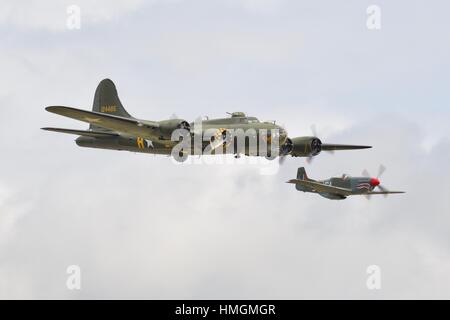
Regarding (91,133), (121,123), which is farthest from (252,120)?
(91,133)

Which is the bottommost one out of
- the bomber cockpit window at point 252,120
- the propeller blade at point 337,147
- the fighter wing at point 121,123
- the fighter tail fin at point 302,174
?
the fighter tail fin at point 302,174

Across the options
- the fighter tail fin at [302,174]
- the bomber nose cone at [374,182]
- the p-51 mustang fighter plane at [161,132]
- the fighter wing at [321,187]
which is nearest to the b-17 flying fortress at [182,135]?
the p-51 mustang fighter plane at [161,132]

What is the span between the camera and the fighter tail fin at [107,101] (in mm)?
56906

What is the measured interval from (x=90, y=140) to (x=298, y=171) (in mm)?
22935

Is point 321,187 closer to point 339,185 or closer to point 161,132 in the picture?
point 339,185

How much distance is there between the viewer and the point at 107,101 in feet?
188

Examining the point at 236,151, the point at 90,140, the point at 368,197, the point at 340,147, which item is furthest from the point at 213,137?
the point at 368,197

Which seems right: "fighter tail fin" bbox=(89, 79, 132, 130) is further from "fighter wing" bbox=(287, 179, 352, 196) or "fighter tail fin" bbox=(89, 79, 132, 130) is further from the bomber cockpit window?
"fighter wing" bbox=(287, 179, 352, 196)

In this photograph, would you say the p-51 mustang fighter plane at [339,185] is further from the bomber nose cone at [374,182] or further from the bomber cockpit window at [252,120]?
the bomber cockpit window at [252,120]

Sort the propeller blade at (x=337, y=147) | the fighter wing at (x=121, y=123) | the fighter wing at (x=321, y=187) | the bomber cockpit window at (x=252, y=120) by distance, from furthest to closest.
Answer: the fighter wing at (x=321, y=187), the propeller blade at (x=337, y=147), the bomber cockpit window at (x=252, y=120), the fighter wing at (x=121, y=123)

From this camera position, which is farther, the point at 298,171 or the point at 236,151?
the point at 298,171
